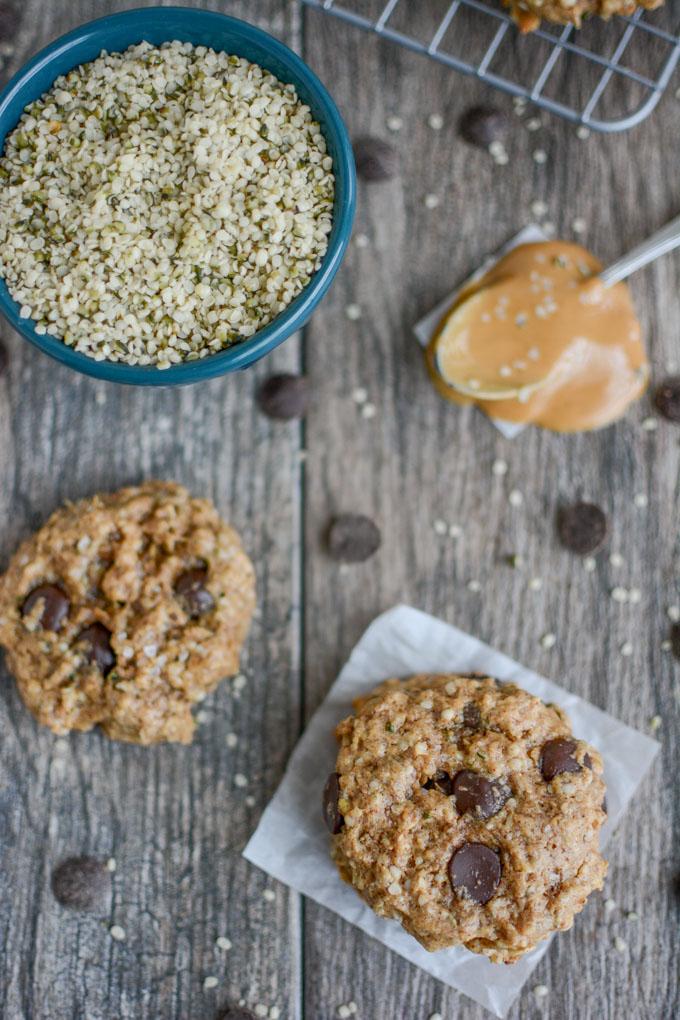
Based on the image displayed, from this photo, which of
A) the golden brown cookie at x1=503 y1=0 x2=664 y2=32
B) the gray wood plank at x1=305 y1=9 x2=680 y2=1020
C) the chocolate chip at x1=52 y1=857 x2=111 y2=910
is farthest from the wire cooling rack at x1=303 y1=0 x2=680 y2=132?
the chocolate chip at x1=52 y1=857 x2=111 y2=910

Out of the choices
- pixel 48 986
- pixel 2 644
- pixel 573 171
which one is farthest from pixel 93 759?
pixel 573 171

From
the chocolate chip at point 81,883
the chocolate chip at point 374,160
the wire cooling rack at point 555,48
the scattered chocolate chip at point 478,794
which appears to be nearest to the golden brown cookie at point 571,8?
the wire cooling rack at point 555,48

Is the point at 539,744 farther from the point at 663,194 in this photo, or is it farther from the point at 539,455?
the point at 663,194

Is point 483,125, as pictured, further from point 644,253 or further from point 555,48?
point 644,253

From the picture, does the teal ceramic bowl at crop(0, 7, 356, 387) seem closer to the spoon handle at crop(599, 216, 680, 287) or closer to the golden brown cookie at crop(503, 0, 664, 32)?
the golden brown cookie at crop(503, 0, 664, 32)

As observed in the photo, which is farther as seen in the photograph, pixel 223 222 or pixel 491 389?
pixel 491 389

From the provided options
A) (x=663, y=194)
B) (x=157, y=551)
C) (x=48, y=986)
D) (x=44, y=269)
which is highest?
(x=663, y=194)

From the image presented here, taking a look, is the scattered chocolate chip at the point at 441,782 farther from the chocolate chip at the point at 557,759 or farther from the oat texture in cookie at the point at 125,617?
the oat texture in cookie at the point at 125,617
